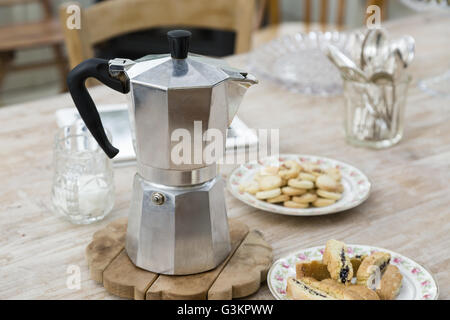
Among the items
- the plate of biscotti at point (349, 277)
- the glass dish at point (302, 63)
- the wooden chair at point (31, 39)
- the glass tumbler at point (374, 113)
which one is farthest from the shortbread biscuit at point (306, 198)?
the wooden chair at point (31, 39)

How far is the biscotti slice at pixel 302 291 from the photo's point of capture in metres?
0.63

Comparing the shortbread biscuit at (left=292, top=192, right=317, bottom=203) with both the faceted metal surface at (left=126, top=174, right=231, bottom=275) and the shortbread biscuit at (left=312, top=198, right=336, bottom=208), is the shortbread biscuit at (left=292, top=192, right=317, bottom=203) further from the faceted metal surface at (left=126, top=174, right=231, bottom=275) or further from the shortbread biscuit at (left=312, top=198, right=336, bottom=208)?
the faceted metal surface at (left=126, top=174, right=231, bottom=275)

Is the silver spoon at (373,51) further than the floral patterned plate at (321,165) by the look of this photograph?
Yes

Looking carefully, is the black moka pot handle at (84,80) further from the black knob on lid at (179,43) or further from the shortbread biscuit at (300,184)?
the shortbread biscuit at (300,184)

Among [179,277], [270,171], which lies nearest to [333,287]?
[179,277]

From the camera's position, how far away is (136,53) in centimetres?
241

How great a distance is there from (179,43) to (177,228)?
19cm

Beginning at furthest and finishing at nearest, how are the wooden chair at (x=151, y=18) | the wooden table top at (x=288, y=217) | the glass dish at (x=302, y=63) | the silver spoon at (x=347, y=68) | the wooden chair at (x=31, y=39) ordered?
the wooden chair at (x=31, y=39) → the wooden chair at (x=151, y=18) → the glass dish at (x=302, y=63) → the silver spoon at (x=347, y=68) → the wooden table top at (x=288, y=217)

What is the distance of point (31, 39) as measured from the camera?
2793 millimetres

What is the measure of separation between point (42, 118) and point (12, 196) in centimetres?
29

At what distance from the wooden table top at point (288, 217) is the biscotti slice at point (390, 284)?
55 millimetres
